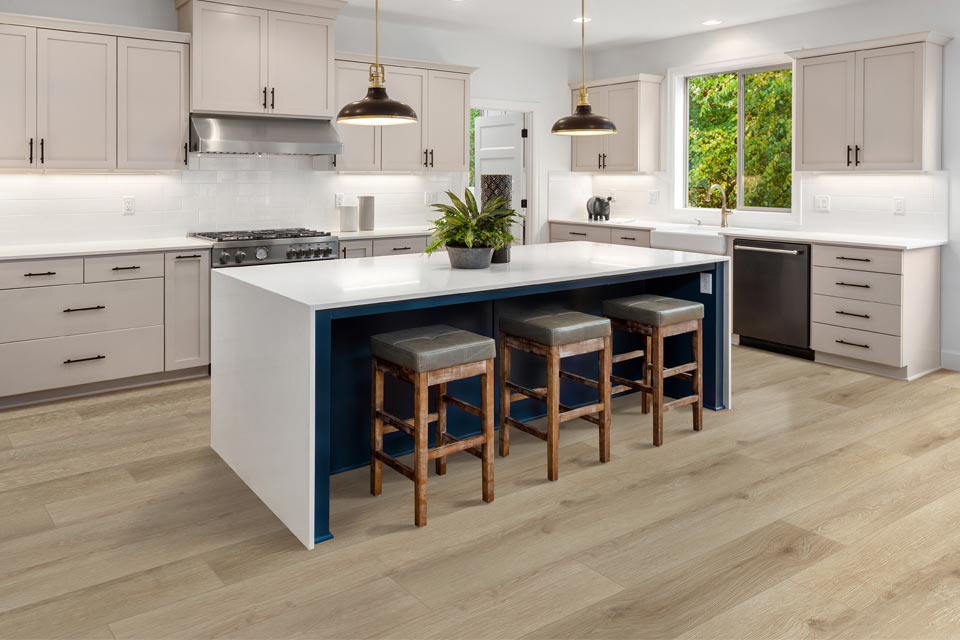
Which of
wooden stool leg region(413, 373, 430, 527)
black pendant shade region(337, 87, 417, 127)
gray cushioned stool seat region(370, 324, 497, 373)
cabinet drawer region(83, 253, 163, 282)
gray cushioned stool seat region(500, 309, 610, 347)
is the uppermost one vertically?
black pendant shade region(337, 87, 417, 127)

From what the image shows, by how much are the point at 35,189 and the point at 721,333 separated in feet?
14.2

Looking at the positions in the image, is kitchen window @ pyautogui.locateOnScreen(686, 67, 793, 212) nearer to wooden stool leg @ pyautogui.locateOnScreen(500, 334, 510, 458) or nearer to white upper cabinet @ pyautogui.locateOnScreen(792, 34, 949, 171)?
white upper cabinet @ pyautogui.locateOnScreen(792, 34, 949, 171)

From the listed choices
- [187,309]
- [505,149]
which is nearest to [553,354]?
[187,309]

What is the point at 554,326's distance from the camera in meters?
3.32

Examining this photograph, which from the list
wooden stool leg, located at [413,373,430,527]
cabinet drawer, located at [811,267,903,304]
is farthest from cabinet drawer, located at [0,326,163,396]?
cabinet drawer, located at [811,267,903,304]

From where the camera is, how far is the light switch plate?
4281 millimetres

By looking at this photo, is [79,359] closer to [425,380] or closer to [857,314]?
[425,380]

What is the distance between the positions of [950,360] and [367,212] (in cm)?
441

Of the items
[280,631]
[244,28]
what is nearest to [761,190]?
[244,28]

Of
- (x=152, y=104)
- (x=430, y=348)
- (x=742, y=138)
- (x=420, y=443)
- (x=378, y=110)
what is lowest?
(x=420, y=443)

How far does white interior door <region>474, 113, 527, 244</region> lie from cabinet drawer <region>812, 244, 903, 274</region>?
3.01m

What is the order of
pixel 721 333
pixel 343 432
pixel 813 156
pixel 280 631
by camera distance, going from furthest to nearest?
pixel 813 156 < pixel 721 333 < pixel 343 432 < pixel 280 631

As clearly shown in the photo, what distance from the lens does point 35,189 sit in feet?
16.1

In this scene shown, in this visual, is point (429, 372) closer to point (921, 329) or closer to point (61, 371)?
point (61, 371)
